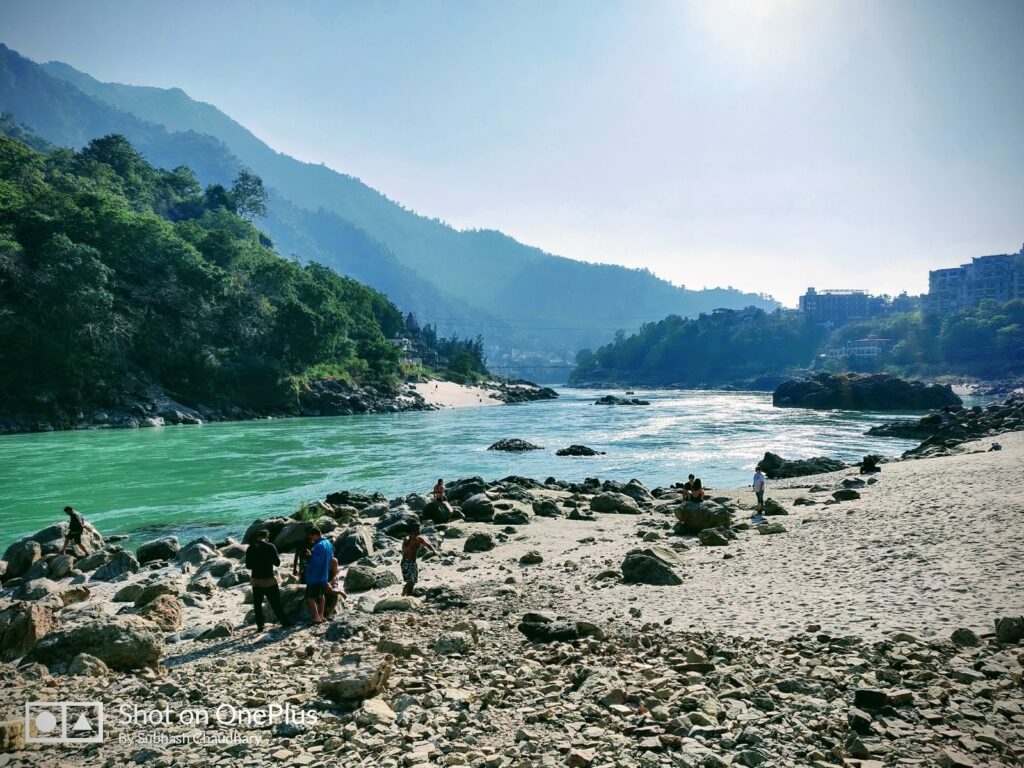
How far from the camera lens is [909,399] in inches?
3622

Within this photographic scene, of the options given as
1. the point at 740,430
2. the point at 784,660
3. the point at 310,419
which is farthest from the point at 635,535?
the point at 310,419

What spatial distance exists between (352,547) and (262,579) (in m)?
6.40

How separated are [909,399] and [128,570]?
105 m

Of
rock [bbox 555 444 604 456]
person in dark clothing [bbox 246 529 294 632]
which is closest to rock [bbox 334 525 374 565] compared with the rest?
person in dark clothing [bbox 246 529 294 632]

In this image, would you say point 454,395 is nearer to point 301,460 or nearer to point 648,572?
point 301,460

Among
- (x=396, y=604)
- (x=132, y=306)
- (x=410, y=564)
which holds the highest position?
(x=132, y=306)

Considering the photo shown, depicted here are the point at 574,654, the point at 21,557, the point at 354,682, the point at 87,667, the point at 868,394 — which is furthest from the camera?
the point at 868,394

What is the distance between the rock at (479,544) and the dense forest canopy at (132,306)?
61.4 metres

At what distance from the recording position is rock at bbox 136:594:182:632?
11.1m

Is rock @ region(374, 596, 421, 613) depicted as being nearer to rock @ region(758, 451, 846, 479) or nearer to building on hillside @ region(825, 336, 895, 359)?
rock @ region(758, 451, 846, 479)

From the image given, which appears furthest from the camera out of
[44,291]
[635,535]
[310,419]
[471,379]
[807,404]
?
[471,379]

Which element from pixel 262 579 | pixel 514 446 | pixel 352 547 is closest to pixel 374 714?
pixel 262 579

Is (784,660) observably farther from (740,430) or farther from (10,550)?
(740,430)

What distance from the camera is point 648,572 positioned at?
1310 centimetres
